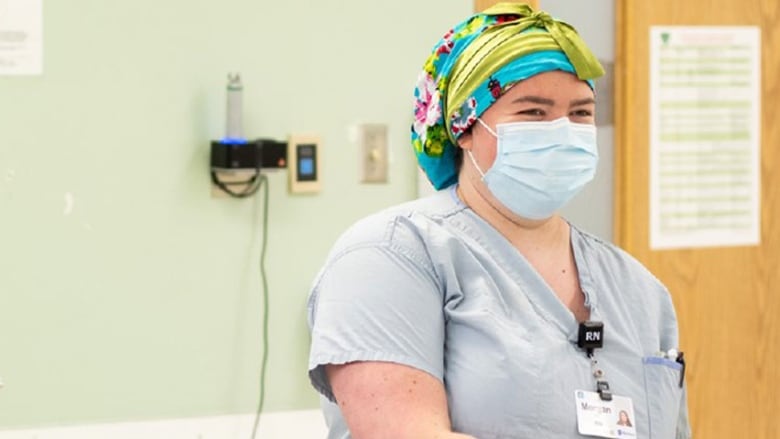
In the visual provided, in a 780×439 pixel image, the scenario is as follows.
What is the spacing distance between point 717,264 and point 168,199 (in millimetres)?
1391

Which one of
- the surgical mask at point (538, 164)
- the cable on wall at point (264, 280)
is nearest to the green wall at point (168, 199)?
the cable on wall at point (264, 280)

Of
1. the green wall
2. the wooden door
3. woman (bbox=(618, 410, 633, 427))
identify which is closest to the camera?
woman (bbox=(618, 410, 633, 427))

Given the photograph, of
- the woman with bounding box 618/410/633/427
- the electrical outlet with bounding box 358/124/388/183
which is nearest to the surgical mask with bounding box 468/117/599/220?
the woman with bounding box 618/410/633/427

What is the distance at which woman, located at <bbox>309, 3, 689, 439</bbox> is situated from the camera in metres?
1.71

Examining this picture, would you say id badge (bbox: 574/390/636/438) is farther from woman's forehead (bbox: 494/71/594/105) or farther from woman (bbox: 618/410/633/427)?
woman's forehead (bbox: 494/71/594/105)

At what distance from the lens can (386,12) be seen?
9.14 ft

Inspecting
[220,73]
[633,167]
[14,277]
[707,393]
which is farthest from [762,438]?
[14,277]

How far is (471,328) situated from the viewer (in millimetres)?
1747

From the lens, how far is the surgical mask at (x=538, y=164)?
1.87 m

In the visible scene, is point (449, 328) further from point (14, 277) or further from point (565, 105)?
point (14, 277)

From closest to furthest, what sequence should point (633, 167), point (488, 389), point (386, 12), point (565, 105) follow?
point (488, 389), point (565, 105), point (386, 12), point (633, 167)

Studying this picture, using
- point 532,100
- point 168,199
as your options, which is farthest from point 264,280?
point 532,100

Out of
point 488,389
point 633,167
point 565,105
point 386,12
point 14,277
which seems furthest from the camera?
point 633,167

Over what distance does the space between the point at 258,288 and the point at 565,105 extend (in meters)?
1.04
